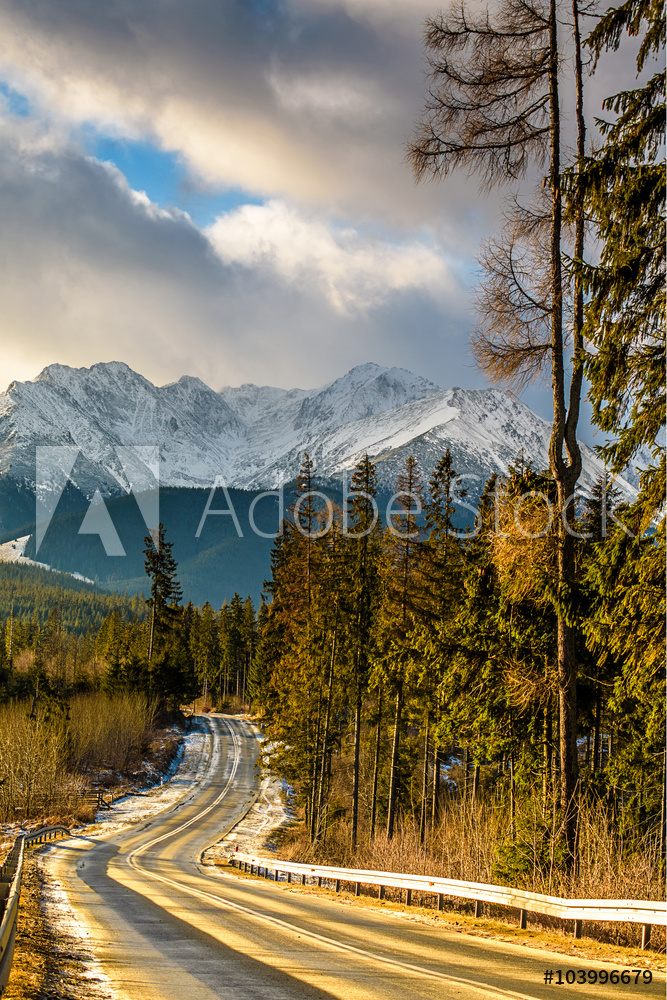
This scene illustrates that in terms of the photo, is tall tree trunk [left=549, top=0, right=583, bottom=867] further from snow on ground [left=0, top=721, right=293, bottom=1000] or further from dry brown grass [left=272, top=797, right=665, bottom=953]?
snow on ground [left=0, top=721, right=293, bottom=1000]

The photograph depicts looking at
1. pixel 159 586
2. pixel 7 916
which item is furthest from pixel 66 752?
pixel 7 916

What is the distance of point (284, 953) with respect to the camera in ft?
28.2

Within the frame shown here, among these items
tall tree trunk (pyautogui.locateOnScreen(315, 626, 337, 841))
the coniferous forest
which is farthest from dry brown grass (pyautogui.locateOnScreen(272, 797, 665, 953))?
tall tree trunk (pyautogui.locateOnScreen(315, 626, 337, 841))

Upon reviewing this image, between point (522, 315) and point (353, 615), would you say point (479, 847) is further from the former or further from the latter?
point (353, 615)

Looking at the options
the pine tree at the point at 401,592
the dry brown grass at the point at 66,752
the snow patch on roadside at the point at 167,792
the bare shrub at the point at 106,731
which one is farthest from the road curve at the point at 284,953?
the bare shrub at the point at 106,731

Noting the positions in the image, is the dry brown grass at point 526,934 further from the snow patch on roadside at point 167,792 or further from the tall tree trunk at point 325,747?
the snow patch on roadside at point 167,792

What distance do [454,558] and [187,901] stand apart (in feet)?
48.5

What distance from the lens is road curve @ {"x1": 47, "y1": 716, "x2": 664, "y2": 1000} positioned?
22.1 ft

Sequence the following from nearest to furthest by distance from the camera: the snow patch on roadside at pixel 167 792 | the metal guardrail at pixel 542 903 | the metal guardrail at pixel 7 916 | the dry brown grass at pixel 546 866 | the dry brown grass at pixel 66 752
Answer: the metal guardrail at pixel 7 916, the metal guardrail at pixel 542 903, the dry brown grass at pixel 546 866, the dry brown grass at pixel 66 752, the snow patch on roadside at pixel 167 792

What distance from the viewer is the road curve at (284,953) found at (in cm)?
675

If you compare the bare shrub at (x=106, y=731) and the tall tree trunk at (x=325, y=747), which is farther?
the bare shrub at (x=106, y=731)

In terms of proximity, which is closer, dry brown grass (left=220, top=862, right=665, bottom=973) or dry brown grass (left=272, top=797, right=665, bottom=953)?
dry brown grass (left=220, top=862, right=665, bottom=973)

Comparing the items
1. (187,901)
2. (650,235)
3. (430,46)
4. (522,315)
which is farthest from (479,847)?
(430,46)

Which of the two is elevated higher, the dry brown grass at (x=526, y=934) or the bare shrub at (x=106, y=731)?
the dry brown grass at (x=526, y=934)
